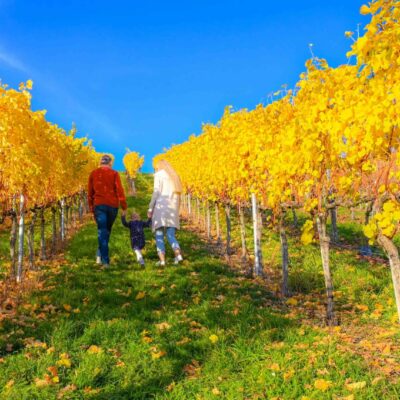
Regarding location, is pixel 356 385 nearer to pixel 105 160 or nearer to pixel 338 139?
pixel 338 139

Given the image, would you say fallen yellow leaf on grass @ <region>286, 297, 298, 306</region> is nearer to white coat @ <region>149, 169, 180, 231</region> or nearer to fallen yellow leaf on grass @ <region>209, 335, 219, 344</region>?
fallen yellow leaf on grass @ <region>209, 335, 219, 344</region>

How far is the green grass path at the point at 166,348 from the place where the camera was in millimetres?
4473

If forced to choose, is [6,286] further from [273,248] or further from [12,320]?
[273,248]

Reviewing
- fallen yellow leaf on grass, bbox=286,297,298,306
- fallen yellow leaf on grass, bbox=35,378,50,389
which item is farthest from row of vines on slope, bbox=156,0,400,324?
fallen yellow leaf on grass, bbox=35,378,50,389

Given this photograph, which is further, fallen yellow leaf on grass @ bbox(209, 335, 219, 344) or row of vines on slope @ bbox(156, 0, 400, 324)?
fallen yellow leaf on grass @ bbox(209, 335, 219, 344)

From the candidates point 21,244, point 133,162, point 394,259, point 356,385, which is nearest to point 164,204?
point 21,244

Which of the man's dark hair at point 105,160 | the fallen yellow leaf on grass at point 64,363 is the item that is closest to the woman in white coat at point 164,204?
the man's dark hair at point 105,160

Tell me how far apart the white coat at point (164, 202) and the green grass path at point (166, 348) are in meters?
1.82

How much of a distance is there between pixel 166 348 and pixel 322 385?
2.04 metres

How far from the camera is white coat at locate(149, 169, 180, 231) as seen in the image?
31.2 ft

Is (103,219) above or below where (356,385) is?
above

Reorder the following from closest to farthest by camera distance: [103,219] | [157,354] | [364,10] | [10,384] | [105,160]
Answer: [364,10], [10,384], [157,354], [103,219], [105,160]

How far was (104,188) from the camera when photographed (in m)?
9.02

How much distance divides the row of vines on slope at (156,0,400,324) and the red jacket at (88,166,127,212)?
2950 mm
